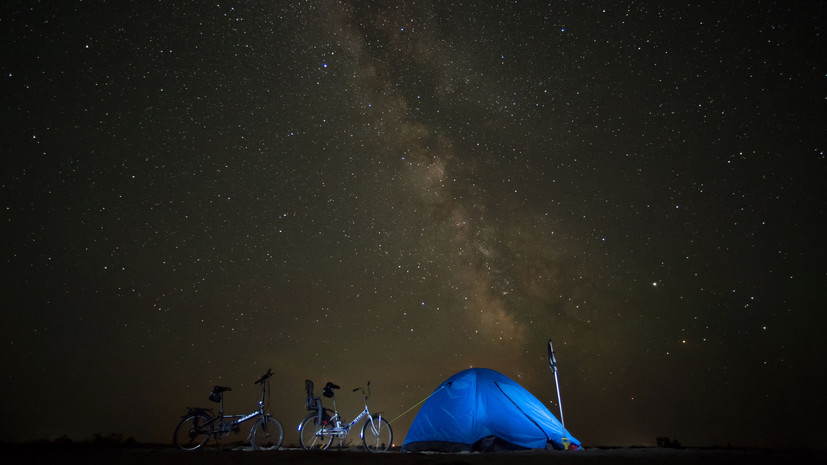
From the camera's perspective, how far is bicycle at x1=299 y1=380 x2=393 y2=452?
10.8m

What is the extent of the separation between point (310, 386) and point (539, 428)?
570cm

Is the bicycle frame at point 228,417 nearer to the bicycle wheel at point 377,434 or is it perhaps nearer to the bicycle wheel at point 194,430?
the bicycle wheel at point 194,430

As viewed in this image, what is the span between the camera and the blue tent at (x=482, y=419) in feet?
33.8

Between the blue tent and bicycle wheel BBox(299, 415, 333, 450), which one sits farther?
bicycle wheel BBox(299, 415, 333, 450)

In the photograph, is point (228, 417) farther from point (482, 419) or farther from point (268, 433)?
point (482, 419)

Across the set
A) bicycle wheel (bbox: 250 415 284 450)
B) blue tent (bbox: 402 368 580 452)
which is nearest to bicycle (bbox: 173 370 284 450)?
bicycle wheel (bbox: 250 415 284 450)

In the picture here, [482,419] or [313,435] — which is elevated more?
[482,419]

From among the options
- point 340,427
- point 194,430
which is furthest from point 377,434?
point 194,430

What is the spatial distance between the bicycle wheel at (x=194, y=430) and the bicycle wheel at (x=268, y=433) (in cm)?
100

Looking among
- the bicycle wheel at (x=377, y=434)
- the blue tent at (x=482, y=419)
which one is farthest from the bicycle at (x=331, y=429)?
the blue tent at (x=482, y=419)

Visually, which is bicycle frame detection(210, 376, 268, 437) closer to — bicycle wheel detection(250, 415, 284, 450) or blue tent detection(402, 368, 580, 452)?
bicycle wheel detection(250, 415, 284, 450)

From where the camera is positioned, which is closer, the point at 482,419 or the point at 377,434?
the point at 482,419

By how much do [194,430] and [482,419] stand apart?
259 inches

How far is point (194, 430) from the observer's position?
9.97 m
